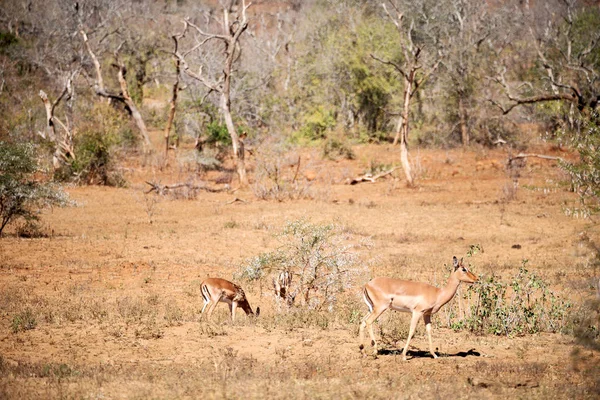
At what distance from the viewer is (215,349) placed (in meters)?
8.46

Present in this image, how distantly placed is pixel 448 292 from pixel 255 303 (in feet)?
15.2

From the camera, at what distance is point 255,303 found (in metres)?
12.0

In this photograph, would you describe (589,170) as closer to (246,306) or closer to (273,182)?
(246,306)

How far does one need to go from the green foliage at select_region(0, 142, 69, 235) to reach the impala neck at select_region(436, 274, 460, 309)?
11.1m

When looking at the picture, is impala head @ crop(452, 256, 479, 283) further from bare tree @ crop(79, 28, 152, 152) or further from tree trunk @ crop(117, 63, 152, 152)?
tree trunk @ crop(117, 63, 152, 152)

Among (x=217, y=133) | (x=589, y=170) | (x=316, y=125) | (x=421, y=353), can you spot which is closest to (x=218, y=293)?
(x=421, y=353)

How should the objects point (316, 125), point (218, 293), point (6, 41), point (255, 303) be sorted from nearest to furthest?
point (218, 293) < point (255, 303) < point (316, 125) < point (6, 41)

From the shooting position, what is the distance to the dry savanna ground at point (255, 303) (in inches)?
279

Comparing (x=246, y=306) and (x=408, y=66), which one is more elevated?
(x=408, y=66)

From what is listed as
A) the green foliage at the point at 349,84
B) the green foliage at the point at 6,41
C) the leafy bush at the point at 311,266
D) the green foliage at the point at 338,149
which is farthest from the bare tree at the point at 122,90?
the leafy bush at the point at 311,266

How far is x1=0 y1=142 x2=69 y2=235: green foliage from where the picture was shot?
620 inches

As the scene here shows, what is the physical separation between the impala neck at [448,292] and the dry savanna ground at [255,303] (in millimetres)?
672

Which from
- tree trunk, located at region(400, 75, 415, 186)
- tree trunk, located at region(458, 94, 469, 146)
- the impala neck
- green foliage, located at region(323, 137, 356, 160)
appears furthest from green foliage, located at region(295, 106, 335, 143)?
the impala neck

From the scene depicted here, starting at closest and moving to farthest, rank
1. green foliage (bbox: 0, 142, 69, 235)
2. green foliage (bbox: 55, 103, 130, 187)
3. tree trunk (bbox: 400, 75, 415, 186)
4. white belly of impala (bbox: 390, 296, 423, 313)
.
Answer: white belly of impala (bbox: 390, 296, 423, 313) → green foliage (bbox: 0, 142, 69, 235) → tree trunk (bbox: 400, 75, 415, 186) → green foliage (bbox: 55, 103, 130, 187)
